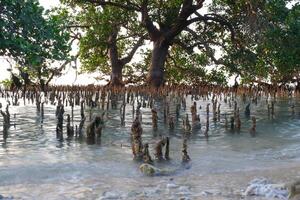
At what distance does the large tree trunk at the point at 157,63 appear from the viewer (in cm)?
2589

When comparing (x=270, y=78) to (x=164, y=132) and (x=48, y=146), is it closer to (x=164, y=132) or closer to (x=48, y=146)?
(x=164, y=132)

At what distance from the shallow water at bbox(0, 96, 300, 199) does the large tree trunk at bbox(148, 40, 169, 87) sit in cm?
1134

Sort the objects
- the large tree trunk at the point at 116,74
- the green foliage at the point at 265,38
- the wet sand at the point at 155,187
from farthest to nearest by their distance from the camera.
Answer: the large tree trunk at the point at 116,74 → the green foliage at the point at 265,38 → the wet sand at the point at 155,187

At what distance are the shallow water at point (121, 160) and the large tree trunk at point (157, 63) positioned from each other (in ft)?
37.2

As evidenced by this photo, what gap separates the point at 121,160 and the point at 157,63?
17.3 metres

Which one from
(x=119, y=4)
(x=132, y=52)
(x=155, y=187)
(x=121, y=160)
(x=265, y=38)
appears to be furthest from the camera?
(x=132, y=52)

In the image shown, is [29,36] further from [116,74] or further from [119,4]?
[116,74]

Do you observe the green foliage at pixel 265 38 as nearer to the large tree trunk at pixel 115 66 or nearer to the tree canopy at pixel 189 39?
the tree canopy at pixel 189 39

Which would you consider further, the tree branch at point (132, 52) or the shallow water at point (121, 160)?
the tree branch at point (132, 52)

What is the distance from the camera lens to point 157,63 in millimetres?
26141

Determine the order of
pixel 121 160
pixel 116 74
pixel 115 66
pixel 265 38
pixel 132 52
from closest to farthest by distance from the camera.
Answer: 1. pixel 121 160
2. pixel 265 38
3. pixel 115 66
4. pixel 116 74
5. pixel 132 52

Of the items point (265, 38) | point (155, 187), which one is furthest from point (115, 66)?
point (155, 187)

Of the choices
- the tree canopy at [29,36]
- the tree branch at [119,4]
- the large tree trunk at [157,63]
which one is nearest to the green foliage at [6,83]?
the tree branch at [119,4]

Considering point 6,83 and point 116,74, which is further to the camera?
point 6,83
